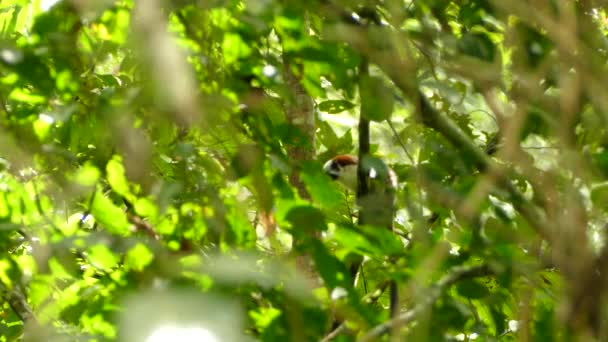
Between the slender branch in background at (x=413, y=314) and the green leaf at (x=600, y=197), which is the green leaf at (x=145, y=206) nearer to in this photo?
the slender branch in background at (x=413, y=314)

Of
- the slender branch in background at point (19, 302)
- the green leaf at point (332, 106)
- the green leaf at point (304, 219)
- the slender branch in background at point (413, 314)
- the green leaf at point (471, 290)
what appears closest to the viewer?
the slender branch in background at point (413, 314)

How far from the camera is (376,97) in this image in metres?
1.46

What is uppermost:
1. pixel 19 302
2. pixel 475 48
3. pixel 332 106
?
pixel 475 48

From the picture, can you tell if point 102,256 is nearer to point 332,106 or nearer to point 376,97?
point 376,97

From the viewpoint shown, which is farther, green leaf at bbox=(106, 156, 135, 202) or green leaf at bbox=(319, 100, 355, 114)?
green leaf at bbox=(319, 100, 355, 114)

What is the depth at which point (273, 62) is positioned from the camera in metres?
1.49

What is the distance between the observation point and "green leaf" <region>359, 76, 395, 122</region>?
1.43 meters

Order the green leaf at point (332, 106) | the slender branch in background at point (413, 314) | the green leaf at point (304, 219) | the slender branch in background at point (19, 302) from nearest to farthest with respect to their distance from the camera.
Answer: the slender branch in background at point (413, 314) < the green leaf at point (304, 219) < the slender branch in background at point (19, 302) < the green leaf at point (332, 106)

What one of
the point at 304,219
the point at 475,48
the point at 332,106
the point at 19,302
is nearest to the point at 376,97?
the point at 475,48

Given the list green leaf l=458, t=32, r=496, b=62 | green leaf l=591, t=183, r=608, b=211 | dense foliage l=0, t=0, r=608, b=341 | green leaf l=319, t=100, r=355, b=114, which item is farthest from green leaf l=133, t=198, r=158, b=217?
green leaf l=319, t=100, r=355, b=114

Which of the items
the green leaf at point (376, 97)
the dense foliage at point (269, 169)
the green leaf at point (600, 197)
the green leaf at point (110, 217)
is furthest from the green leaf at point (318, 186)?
the green leaf at point (600, 197)

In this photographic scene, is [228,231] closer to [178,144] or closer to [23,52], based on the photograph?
[178,144]

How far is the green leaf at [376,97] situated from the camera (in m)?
1.43

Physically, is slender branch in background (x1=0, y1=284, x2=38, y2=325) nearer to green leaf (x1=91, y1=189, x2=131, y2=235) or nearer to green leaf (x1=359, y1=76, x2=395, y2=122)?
green leaf (x1=91, y1=189, x2=131, y2=235)
